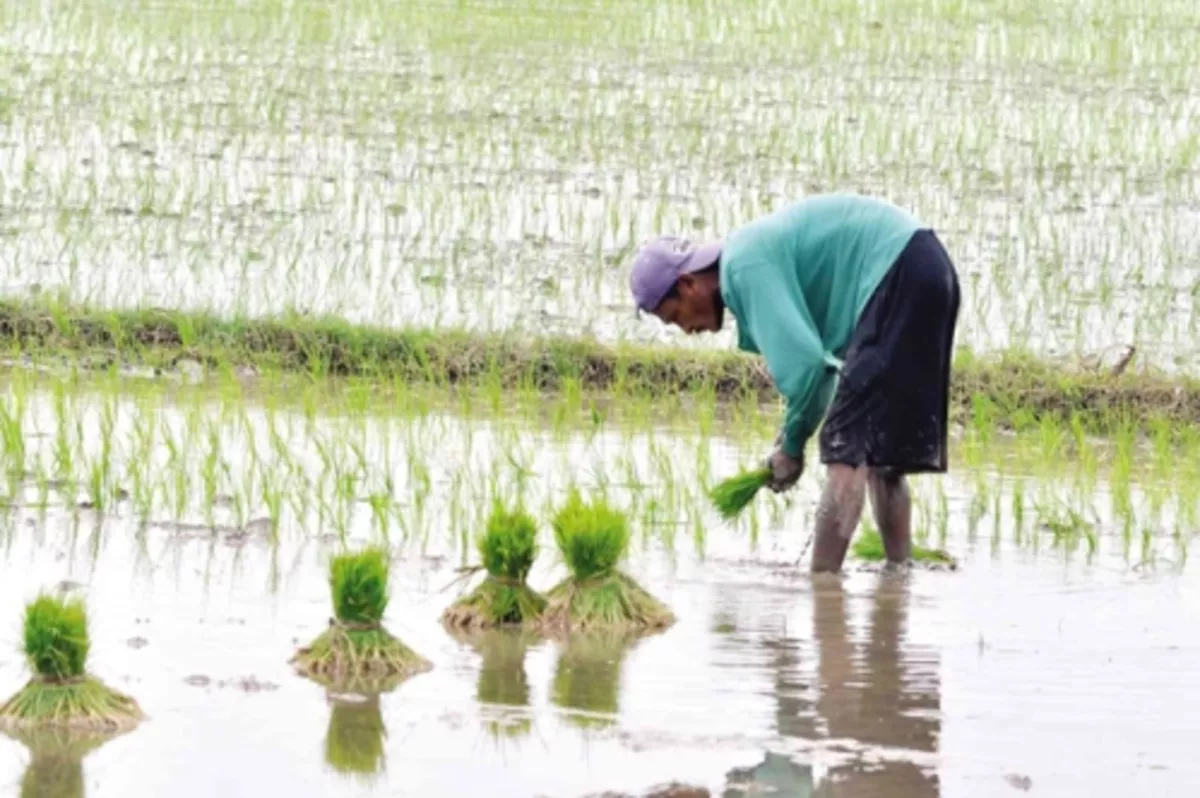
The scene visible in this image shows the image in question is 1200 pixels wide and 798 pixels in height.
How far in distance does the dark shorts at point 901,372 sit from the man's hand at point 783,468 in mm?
72

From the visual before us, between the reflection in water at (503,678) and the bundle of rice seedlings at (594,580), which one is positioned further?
the bundle of rice seedlings at (594,580)

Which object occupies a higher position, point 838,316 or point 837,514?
point 838,316

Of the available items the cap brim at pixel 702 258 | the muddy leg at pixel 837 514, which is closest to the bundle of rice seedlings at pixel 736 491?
the muddy leg at pixel 837 514

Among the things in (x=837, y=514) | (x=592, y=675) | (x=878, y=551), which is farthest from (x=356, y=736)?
(x=878, y=551)

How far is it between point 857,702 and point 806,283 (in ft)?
3.67

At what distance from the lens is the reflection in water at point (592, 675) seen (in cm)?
383

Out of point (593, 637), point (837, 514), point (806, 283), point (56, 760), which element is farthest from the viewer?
point (837, 514)

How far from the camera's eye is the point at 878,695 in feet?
13.1

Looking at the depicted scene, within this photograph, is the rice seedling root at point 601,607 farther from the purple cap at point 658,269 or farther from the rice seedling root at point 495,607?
the purple cap at point 658,269

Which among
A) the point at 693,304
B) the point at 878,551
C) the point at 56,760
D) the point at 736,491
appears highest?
the point at 693,304

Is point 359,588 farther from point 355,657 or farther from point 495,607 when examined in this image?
point 495,607

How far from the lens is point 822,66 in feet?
41.6

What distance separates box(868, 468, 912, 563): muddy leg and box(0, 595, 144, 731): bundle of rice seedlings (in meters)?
1.99

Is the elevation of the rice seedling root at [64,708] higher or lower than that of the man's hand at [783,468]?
lower
